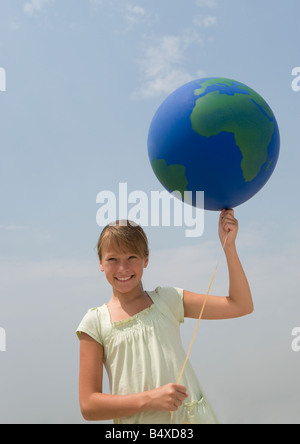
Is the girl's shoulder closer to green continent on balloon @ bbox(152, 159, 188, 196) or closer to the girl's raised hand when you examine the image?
the girl's raised hand

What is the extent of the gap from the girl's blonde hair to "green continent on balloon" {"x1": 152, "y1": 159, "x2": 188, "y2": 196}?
1.44 ft

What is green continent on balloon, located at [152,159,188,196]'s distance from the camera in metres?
3.24

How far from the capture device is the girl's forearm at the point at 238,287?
3082 millimetres

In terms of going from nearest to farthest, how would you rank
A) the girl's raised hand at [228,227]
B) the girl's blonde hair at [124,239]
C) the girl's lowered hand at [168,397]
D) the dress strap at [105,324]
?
the girl's lowered hand at [168,397] < the dress strap at [105,324] < the girl's blonde hair at [124,239] < the girl's raised hand at [228,227]

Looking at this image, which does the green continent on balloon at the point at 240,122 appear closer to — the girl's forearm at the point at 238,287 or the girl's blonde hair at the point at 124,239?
the girl's forearm at the point at 238,287

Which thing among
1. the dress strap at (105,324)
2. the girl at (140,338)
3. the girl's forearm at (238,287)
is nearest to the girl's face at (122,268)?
the girl at (140,338)

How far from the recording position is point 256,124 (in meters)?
3.17

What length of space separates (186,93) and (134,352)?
185cm

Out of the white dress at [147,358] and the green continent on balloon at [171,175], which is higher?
the green continent on balloon at [171,175]

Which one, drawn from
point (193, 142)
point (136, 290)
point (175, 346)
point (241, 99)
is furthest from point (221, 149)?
point (175, 346)

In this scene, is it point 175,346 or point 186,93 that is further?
point 186,93

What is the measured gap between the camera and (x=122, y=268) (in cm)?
300

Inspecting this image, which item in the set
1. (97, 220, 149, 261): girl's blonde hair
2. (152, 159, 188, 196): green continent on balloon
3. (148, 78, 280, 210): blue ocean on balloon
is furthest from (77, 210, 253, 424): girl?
(152, 159, 188, 196): green continent on balloon
